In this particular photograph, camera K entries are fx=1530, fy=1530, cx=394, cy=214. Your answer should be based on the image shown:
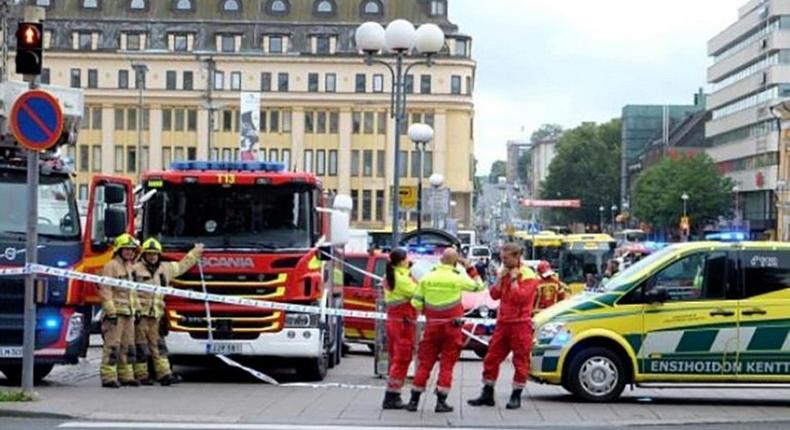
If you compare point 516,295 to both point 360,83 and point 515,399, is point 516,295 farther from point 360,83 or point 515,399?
point 360,83

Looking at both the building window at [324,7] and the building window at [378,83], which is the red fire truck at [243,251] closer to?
the building window at [378,83]

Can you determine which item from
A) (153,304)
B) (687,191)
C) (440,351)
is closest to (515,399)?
(440,351)

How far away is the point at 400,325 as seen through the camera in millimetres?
16812

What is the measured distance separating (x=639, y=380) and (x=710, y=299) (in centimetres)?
121

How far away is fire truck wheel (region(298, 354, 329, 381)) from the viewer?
19.7m

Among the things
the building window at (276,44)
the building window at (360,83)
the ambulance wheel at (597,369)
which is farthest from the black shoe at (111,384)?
the building window at (360,83)

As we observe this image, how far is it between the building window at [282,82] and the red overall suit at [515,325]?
9769 cm

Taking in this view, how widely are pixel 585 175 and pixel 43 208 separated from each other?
166817mm

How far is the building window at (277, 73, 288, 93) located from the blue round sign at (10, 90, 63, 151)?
9756cm

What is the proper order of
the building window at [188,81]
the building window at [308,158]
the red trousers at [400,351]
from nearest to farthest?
the red trousers at [400,351] < the building window at [188,81] < the building window at [308,158]

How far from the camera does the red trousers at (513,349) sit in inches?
640

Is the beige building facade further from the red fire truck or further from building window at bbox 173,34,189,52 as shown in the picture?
the red fire truck

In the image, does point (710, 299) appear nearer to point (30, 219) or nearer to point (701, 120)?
point (30, 219)

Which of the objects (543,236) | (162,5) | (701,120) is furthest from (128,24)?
(701,120)
